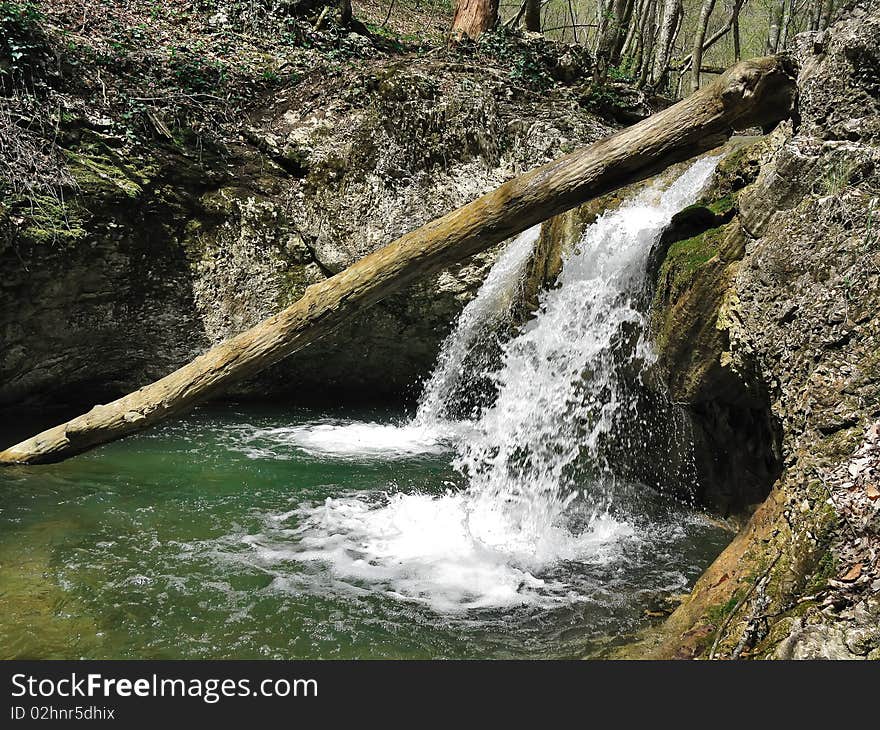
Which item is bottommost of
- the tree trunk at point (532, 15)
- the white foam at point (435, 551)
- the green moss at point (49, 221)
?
the white foam at point (435, 551)

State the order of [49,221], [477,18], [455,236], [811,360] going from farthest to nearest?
[477,18]
[49,221]
[455,236]
[811,360]

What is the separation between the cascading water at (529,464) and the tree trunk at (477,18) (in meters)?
5.57

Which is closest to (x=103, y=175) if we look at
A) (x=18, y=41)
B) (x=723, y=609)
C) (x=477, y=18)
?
(x=18, y=41)

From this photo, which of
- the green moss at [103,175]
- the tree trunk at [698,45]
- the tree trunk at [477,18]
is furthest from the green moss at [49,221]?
the tree trunk at [698,45]

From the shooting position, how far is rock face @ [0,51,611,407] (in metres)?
6.77

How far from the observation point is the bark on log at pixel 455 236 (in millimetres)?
4043

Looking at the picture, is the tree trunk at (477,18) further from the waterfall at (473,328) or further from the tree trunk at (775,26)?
the tree trunk at (775,26)

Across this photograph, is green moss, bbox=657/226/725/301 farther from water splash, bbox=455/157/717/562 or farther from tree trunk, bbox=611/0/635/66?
tree trunk, bbox=611/0/635/66

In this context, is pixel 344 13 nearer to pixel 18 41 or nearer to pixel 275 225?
pixel 275 225

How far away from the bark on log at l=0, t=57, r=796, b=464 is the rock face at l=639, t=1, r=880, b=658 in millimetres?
372

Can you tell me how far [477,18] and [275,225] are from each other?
592cm

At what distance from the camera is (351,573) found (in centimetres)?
417

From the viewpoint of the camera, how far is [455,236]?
4.37 m
